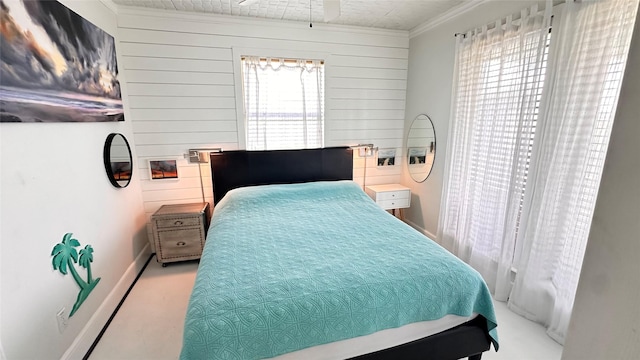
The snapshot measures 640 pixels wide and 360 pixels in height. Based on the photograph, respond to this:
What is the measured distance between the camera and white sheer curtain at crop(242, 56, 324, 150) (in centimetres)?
300

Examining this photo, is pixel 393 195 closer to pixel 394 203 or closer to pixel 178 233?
pixel 394 203

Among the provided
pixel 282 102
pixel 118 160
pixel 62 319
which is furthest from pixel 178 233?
pixel 282 102

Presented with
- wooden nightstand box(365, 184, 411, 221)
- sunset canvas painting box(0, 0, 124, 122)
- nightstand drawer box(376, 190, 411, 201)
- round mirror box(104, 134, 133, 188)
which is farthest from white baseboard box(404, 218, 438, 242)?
sunset canvas painting box(0, 0, 124, 122)

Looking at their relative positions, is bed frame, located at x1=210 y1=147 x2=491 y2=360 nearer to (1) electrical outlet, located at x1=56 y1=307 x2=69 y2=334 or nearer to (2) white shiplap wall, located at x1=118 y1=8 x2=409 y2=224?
(2) white shiplap wall, located at x1=118 y1=8 x2=409 y2=224

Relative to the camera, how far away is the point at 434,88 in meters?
3.02

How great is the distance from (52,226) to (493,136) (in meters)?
3.08

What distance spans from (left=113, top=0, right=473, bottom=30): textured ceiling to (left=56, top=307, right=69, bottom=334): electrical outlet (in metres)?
2.48

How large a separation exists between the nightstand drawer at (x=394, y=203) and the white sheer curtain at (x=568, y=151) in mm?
1414

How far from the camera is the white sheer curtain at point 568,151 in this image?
5.10 ft

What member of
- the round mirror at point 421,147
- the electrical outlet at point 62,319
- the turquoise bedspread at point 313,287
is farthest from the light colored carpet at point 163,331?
the round mirror at point 421,147

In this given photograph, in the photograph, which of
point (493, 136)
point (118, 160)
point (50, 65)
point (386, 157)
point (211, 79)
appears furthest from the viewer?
point (386, 157)

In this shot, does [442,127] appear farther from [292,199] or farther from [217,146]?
[217,146]

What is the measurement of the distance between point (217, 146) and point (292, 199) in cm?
104

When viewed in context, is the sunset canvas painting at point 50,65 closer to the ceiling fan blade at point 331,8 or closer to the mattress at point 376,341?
the ceiling fan blade at point 331,8
